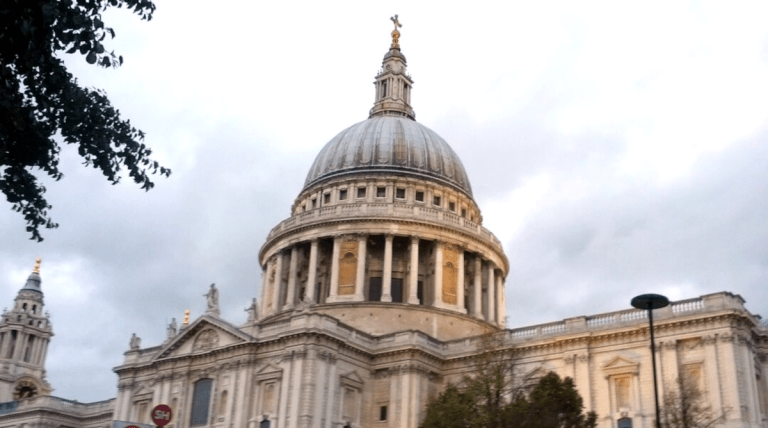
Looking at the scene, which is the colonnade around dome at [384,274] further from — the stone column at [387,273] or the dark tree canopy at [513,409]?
the dark tree canopy at [513,409]

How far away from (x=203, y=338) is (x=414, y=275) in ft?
55.9

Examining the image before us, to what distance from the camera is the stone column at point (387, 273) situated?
65562 mm

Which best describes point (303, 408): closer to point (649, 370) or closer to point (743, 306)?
point (649, 370)

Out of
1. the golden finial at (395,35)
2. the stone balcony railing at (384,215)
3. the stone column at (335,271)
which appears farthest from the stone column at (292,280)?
the golden finial at (395,35)

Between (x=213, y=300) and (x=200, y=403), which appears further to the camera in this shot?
(x=213, y=300)

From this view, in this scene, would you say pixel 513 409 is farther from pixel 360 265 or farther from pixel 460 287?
pixel 460 287

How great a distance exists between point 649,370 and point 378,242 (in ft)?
87.8

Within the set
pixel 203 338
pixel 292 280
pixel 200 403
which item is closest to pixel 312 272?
pixel 292 280

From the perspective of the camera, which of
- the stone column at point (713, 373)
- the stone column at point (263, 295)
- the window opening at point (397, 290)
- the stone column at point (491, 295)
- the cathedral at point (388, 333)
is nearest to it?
the stone column at point (713, 373)

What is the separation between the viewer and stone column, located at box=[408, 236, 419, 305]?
65806mm

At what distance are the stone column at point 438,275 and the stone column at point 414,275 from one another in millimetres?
1532

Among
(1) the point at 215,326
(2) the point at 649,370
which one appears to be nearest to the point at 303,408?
(1) the point at 215,326

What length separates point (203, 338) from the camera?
5919 cm

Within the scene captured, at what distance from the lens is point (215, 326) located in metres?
58.4
